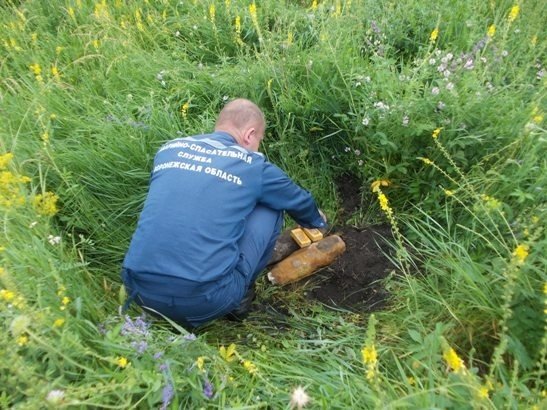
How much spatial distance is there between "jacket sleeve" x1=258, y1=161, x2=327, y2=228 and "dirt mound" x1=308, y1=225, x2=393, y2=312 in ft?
1.01

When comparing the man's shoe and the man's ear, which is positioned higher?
the man's ear

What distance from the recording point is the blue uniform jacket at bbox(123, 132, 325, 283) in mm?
1803

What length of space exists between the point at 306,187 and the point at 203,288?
1.12 metres

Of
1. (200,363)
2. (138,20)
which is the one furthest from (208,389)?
(138,20)

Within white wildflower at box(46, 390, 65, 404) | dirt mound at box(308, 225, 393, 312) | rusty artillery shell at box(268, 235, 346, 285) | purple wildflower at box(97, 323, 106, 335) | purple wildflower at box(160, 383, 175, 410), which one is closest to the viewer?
white wildflower at box(46, 390, 65, 404)

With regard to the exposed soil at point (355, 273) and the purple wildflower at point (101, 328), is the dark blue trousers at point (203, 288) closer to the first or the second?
the purple wildflower at point (101, 328)

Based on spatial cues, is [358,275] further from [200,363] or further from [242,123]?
[200,363]

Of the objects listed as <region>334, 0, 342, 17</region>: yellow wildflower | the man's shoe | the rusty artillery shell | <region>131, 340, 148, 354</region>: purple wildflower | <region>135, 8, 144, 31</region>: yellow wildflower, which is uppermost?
<region>334, 0, 342, 17</region>: yellow wildflower

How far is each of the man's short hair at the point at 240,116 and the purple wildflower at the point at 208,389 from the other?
4.09ft

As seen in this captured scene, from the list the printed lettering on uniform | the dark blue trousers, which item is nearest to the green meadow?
the dark blue trousers

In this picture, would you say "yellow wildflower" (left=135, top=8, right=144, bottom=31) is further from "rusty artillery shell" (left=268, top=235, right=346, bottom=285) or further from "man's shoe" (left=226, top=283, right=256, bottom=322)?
"man's shoe" (left=226, top=283, right=256, bottom=322)

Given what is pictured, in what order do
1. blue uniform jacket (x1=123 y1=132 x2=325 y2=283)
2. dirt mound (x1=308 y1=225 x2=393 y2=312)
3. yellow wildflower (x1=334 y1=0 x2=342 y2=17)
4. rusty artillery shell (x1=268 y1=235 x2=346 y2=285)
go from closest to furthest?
1. blue uniform jacket (x1=123 y1=132 x2=325 y2=283)
2. dirt mound (x1=308 y1=225 x2=393 y2=312)
3. rusty artillery shell (x1=268 y1=235 x2=346 y2=285)
4. yellow wildflower (x1=334 y1=0 x2=342 y2=17)

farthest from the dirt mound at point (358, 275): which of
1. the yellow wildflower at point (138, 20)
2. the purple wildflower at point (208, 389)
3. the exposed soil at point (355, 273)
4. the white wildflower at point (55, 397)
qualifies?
the yellow wildflower at point (138, 20)

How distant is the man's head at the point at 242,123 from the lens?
7.32 feet
